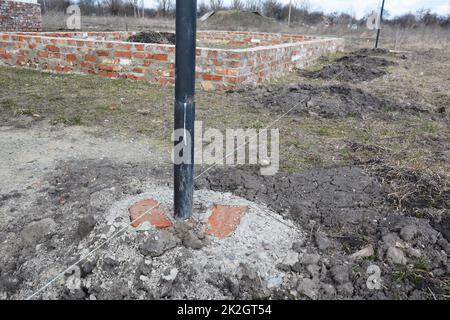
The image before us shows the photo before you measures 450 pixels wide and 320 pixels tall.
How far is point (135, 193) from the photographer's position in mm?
2449

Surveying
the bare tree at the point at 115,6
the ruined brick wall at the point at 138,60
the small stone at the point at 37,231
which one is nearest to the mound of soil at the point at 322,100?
the ruined brick wall at the point at 138,60

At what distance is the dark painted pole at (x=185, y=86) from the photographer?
1614 mm

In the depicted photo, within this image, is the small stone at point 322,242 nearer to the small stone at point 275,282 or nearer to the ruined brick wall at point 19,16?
the small stone at point 275,282

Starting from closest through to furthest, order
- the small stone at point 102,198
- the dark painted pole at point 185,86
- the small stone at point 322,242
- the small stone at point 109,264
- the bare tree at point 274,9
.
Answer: the dark painted pole at point 185,86 < the small stone at point 109,264 < the small stone at point 322,242 < the small stone at point 102,198 < the bare tree at point 274,9

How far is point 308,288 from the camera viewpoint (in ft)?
5.48

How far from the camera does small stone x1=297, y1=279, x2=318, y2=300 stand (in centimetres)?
165

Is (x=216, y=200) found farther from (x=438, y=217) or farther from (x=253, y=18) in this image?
(x=253, y=18)

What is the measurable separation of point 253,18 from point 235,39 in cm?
2191

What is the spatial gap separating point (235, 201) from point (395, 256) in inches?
38.2

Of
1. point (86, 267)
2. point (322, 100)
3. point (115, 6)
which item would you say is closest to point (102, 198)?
point (86, 267)

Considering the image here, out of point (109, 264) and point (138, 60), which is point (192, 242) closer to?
point (109, 264)

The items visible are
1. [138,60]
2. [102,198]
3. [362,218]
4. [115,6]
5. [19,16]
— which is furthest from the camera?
[115,6]

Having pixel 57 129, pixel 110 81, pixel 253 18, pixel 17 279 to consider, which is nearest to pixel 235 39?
pixel 110 81

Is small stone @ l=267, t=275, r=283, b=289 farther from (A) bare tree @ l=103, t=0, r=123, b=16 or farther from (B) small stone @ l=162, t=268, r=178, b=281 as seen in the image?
(A) bare tree @ l=103, t=0, r=123, b=16
